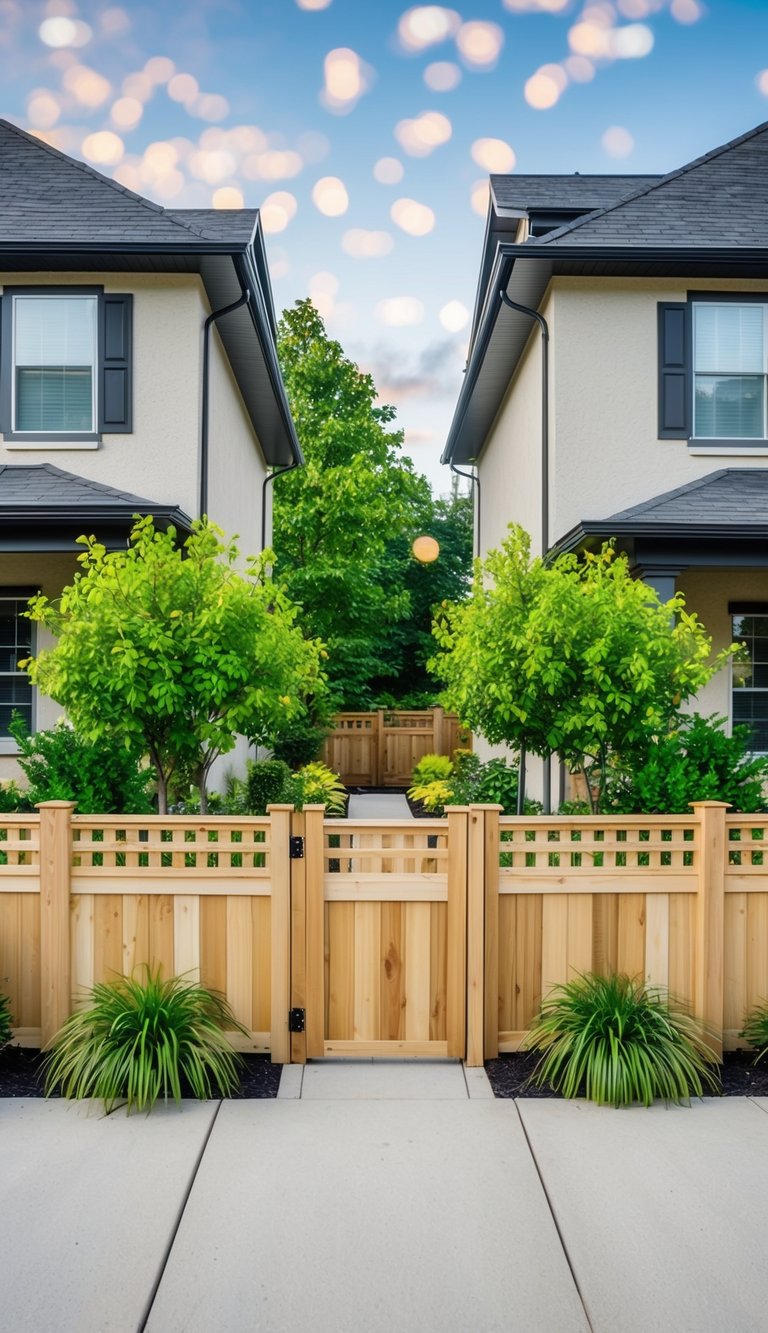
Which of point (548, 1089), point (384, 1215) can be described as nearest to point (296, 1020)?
point (548, 1089)

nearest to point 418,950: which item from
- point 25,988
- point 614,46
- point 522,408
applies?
point 25,988

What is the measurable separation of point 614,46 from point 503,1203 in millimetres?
13569

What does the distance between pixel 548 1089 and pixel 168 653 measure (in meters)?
3.41

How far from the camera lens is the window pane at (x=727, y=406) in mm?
9773

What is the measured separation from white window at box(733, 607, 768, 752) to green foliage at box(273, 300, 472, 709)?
8.78m

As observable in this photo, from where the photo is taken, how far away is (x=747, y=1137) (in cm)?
399

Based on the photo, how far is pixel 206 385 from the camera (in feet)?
31.7

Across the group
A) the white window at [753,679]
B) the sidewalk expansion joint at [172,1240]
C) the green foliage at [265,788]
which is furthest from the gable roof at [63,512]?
the white window at [753,679]

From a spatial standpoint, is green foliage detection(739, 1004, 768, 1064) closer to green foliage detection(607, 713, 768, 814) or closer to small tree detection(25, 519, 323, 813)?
green foliage detection(607, 713, 768, 814)

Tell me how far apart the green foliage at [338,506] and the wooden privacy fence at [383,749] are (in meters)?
1.08

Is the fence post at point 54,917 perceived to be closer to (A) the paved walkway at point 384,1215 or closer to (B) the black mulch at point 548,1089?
(A) the paved walkway at point 384,1215

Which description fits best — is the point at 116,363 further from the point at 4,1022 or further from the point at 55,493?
the point at 4,1022

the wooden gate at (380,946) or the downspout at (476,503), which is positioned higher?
the downspout at (476,503)

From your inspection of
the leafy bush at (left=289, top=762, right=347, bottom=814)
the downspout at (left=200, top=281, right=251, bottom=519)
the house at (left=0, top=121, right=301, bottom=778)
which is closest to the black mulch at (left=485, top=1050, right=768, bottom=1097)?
the leafy bush at (left=289, top=762, right=347, bottom=814)
